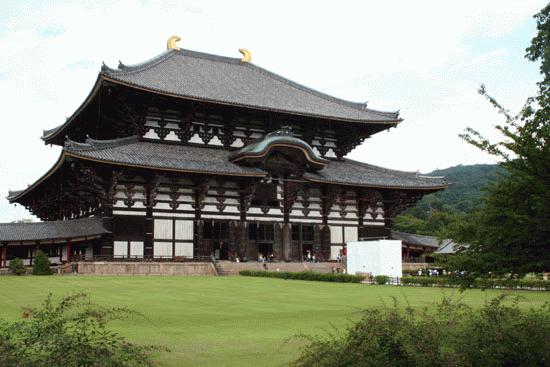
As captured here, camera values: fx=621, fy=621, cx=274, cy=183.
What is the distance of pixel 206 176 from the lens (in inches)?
1838

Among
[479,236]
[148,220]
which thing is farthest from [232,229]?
[479,236]

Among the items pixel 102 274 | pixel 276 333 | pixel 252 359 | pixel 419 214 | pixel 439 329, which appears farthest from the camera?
pixel 419 214

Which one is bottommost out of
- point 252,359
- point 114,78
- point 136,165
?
point 252,359

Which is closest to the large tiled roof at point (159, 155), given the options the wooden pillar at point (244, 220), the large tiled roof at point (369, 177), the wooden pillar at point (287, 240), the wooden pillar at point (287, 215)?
the wooden pillar at point (244, 220)

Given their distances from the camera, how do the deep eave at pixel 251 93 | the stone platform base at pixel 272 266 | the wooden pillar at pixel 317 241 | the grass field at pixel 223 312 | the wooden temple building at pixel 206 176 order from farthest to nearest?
the wooden pillar at pixel 317 241 → the deep eave at pixel 251 93 → the stone platform base at pixel 272 266 → the wooden temple building at pixel 206 176 → the grass field at pixel 223 312

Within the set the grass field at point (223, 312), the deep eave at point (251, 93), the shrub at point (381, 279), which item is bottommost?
the grass field at point (223, 312)

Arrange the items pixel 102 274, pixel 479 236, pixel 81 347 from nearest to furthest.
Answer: pixel 81 347, pixel 479 236, pixel 102 274

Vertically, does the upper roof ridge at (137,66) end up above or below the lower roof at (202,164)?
above

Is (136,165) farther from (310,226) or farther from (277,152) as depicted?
(310,226)

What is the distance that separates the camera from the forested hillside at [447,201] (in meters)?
89.1

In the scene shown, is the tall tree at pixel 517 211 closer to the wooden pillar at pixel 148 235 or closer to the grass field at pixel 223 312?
the grass field at pixel 223 312

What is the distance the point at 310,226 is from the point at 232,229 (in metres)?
7.46

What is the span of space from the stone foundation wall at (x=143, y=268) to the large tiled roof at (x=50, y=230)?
2.72m

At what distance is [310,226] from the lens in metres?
52.9
